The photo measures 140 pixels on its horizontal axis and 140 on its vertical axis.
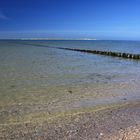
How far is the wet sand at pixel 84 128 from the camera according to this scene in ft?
21.3

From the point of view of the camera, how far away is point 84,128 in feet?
23.2

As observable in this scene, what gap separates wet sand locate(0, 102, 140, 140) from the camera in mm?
6496

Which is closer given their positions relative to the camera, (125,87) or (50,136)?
(50,136)

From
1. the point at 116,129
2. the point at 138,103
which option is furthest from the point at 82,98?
the point at 116,129

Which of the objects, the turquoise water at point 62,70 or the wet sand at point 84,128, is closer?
the wet sand at point 84,128

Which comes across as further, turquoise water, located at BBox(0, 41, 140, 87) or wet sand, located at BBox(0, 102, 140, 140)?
turquoise water, located at BBox(0, 41, 140, 87)

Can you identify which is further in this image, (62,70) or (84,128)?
(62,70)

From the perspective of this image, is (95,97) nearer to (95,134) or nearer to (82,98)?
(82,98)

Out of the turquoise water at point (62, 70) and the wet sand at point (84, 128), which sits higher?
the wet sand at point (84, 128)

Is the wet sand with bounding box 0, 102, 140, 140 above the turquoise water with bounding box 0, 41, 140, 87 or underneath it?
above

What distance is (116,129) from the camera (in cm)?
696


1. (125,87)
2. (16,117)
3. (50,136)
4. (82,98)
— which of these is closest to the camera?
(50,136)

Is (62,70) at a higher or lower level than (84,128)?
lower

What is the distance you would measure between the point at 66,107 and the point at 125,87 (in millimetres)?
5046
